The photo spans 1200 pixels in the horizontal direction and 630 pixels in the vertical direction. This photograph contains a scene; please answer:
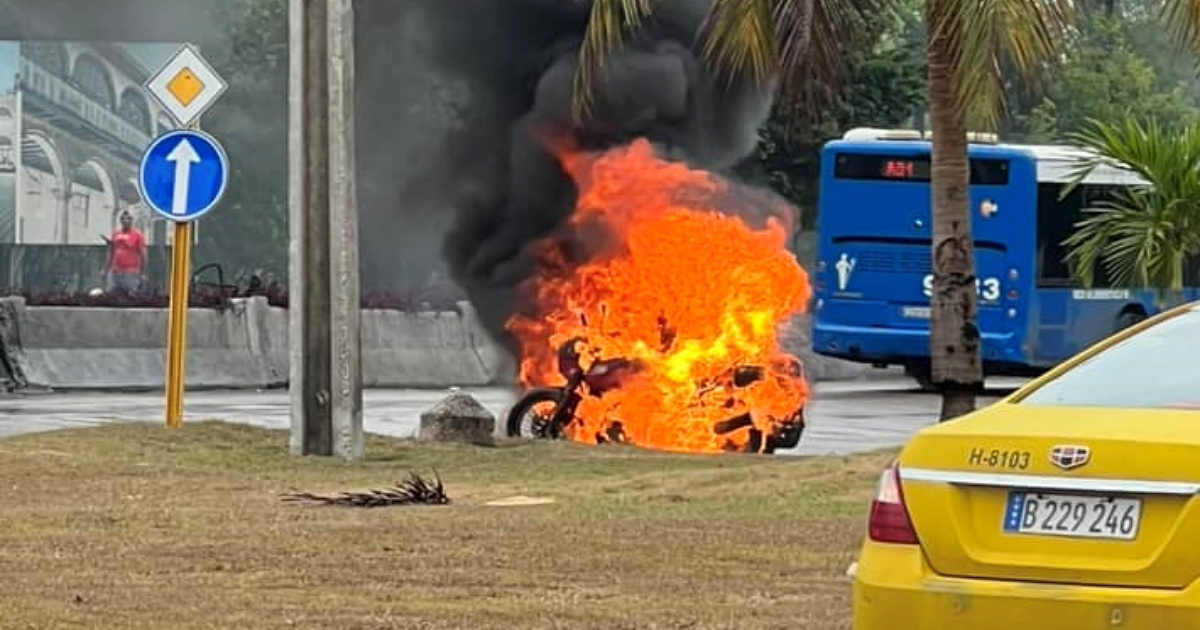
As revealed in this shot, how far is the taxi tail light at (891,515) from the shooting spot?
666 centimetres

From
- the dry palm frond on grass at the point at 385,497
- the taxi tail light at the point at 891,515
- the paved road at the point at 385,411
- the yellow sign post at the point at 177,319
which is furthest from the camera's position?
the paved road at the point at 385,411

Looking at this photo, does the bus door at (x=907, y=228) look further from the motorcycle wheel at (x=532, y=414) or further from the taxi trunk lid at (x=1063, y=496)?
the taxi trunk lid at (x=1063, y=496)

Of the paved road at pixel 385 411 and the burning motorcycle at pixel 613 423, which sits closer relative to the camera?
the burning motorcycle at pixel 613 423

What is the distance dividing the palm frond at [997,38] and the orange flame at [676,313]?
3.64 meters

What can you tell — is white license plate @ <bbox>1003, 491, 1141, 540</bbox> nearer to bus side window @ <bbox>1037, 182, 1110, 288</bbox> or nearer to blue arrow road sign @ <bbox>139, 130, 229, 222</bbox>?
blue arrow road sign @ <bbox>139, 130, 229, 222</bbox>

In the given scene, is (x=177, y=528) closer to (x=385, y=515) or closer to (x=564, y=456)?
(x=385, y=515)

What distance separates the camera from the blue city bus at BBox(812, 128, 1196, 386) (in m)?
28.0

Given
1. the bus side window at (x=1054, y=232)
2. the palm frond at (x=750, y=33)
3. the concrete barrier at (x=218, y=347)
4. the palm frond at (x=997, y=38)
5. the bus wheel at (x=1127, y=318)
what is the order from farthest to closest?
the bus side window at (x=1054, y=232) < the bus wheel at (x=1127, y=318) < the concrete barrier at (x=218, y=347) < the palm frond at (x=750, y=33) < the palm frond at (x=997, y=38)

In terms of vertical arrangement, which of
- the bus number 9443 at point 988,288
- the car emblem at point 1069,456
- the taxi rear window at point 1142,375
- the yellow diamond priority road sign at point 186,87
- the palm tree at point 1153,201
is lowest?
the car emblem at point 1069,456

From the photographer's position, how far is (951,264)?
15.6 metres

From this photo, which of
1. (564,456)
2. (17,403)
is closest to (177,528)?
Result: (564,456)

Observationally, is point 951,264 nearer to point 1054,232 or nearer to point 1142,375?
point 1142,375

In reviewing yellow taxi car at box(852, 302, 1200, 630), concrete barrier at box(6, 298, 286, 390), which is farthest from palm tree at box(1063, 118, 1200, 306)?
concrete barrier at box(6, 298, 286, 390)

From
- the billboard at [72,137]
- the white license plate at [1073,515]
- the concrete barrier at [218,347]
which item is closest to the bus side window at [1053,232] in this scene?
the concrete barrier at [218,347]
